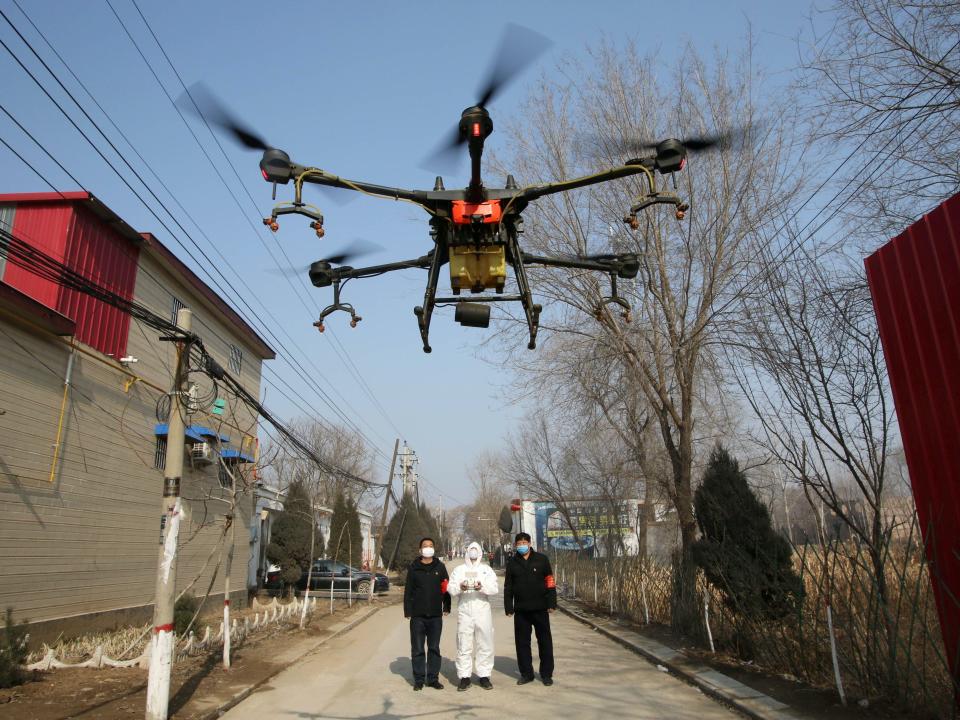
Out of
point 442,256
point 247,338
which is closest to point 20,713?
point 442,256

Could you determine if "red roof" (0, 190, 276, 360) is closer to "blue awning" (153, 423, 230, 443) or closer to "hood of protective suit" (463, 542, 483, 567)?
"blue awning" (153, 423, 230, 443)

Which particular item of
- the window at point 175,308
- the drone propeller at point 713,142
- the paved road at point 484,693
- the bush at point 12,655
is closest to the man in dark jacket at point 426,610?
the paved road at point 484,693

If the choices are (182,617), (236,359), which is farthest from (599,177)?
(236,359)

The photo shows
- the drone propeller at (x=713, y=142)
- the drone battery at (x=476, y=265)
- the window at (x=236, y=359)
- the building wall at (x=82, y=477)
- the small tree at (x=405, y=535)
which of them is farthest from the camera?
the small tree at (x=405, y=535)

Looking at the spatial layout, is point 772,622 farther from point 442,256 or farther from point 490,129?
point 490,129

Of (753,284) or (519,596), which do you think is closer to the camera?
(519,596)

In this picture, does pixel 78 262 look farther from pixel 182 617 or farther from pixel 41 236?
pixel 182 617

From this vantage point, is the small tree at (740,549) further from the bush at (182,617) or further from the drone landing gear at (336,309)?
the bush at (182,617)
